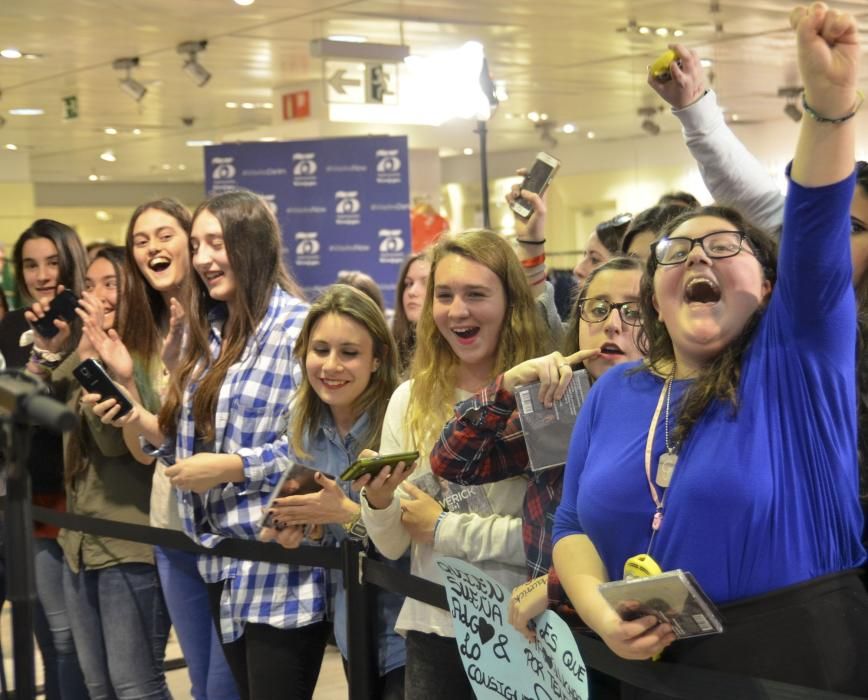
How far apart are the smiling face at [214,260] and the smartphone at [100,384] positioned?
0.35 metres

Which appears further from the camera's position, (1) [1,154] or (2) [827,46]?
(1) [1,154]

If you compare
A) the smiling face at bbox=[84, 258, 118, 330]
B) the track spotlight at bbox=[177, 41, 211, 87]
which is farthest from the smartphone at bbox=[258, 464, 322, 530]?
the track spotlight at bbox=[177, 41, 211, 87]

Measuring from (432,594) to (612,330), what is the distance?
0.63m

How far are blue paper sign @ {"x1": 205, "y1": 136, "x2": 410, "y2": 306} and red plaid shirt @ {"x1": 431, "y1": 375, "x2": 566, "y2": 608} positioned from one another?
693 cm

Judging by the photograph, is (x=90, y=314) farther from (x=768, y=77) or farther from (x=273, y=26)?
(x=768, y=77)

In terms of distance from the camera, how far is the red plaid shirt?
2260mm

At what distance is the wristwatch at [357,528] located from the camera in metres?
2.67

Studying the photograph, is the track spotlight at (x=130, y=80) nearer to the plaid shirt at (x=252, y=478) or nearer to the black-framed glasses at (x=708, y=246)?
the plaid shirt at (x=252, y=478)

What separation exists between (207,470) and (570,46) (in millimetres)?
7837

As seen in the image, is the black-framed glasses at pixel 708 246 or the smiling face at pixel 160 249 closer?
the black-framed glasses at pixel 708 246

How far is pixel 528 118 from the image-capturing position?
47.6 feet

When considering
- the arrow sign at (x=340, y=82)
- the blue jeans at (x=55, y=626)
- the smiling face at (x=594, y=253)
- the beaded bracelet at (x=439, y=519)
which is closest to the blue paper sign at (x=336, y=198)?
the arrow sign at (x=340, y=82)

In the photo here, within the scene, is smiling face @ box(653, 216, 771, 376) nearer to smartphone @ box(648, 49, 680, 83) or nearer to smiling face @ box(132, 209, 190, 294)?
smartphone @ box(648, 49, 680, 83)

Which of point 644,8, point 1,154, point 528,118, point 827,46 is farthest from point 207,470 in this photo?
point 1,154
